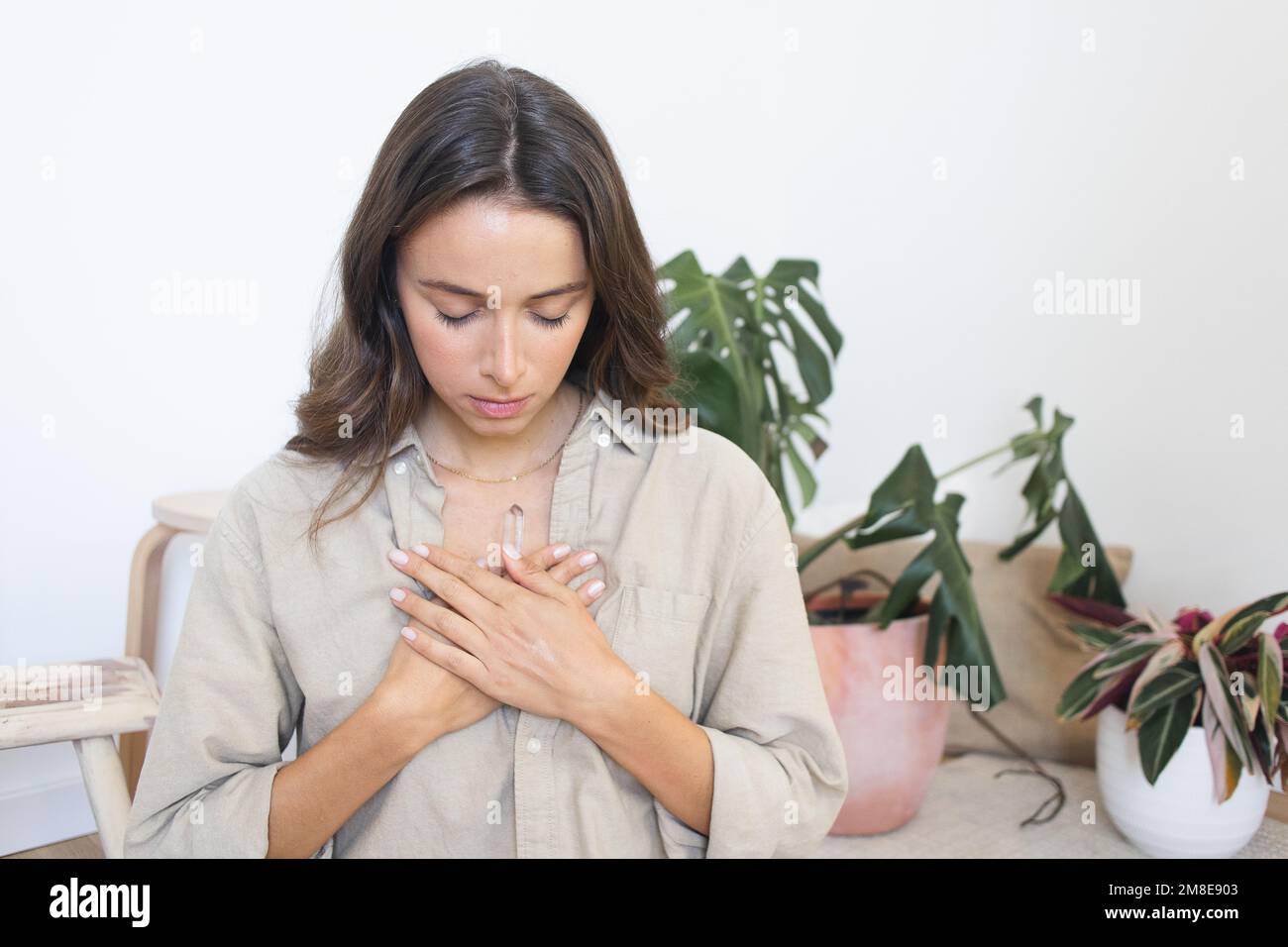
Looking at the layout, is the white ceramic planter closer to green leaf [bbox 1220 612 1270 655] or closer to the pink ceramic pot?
green leaf [bbox 1220 612 1270 655]

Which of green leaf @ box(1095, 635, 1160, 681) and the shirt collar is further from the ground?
the shirt collar

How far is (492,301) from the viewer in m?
0.97

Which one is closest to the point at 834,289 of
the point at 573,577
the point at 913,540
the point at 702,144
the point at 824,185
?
the point at 824,185

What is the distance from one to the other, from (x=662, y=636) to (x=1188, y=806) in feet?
4.16

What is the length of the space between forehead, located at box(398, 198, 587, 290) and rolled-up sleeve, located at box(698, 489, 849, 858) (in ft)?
1.04

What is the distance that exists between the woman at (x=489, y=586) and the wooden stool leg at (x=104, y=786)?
376mm

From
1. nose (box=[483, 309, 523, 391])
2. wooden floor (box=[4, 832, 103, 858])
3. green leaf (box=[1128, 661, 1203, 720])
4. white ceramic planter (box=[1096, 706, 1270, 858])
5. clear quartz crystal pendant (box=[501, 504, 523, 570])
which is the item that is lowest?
wooden floor (box=[4, 832, 103, 858])

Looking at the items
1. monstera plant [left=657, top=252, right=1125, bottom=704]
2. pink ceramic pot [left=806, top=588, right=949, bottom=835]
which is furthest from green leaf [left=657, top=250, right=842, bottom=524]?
pink ceramic pot [left=806, top=588, right=949, bottom=835]

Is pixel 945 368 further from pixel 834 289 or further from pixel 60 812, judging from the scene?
→ pixel 60 812

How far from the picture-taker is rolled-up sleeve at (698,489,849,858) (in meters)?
1.03

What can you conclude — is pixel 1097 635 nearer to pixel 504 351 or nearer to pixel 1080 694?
pixel 1080 694

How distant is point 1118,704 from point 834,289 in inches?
48.5

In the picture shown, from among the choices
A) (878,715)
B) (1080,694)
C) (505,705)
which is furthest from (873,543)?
(505,705)

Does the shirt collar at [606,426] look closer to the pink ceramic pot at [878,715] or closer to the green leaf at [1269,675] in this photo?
the pink ceramic pot at [878,715]
